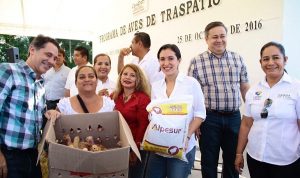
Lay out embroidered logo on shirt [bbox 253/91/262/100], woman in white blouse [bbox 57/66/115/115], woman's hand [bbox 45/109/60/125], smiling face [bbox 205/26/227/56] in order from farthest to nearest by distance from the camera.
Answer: smiling face [bbox 205/26/227/56] → woman in white blouse [bbox 57/66/115/115] → embroidered logo on shirt [bbox 253/91/262/100] → woman's hand [bbox 45/109/60/125]

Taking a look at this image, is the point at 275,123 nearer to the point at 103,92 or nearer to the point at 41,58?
the point at 41,58

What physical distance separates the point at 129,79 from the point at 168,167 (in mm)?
712

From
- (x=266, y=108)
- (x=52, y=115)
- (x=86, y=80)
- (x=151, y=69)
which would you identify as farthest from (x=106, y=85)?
(x=266, y=108)

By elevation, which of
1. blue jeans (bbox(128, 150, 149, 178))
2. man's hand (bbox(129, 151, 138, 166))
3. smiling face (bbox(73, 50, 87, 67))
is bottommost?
blue jeans (bbox(128, 150, 149, 178))

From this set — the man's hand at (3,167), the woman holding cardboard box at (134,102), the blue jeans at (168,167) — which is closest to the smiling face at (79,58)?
the woman holding cardboard box at (134,102)

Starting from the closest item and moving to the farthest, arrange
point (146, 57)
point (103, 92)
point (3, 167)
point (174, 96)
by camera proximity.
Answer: point (3, 167) < point (174, 96) < point (103, 92) < point (146, 57)

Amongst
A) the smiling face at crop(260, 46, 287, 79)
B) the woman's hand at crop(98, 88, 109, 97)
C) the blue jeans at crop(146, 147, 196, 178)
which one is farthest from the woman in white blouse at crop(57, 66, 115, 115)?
the smiling face at crop(260, 46, 287, 79)

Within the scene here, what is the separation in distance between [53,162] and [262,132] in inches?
49.0

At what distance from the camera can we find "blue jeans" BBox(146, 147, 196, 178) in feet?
6.91

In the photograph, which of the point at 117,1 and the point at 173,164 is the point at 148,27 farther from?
the point at 173,164

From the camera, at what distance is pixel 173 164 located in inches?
83.3

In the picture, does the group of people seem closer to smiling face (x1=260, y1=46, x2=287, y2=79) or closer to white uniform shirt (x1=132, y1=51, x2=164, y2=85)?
smiling face (x1=260, y1=46, x2=287, y2=79)

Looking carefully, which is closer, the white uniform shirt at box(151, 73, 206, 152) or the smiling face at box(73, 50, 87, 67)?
the white uniform shirt at box(151, 73, 206, 152)

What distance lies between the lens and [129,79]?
2318 mm
